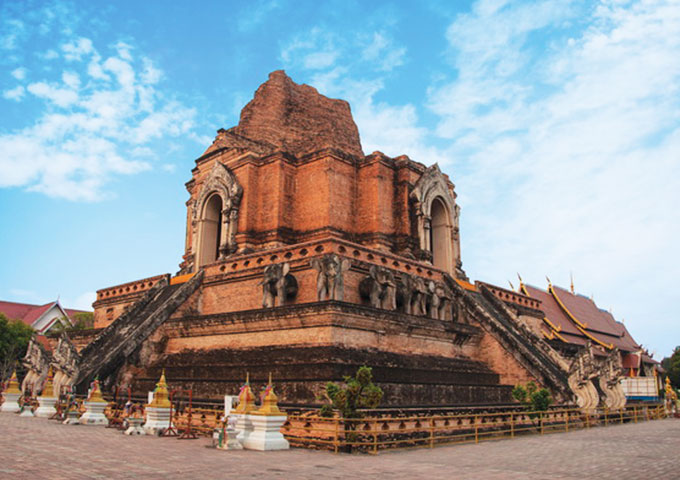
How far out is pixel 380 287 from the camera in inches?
670

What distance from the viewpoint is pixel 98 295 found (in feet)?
82.9

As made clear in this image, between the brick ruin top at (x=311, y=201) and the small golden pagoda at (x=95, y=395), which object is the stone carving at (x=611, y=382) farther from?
the small golden pagoda at (x=95, y=395)

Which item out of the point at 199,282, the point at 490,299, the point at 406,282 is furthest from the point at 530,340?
the point at 199,282

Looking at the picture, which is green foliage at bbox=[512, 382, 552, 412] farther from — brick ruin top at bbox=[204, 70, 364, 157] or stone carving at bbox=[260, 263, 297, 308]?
brick ruin top at bbox=[204, 70, 364, 157]

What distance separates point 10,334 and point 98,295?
42.5ft

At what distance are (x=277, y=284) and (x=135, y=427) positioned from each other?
19.3ft

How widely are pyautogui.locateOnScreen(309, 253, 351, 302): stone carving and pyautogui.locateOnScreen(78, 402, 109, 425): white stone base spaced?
605cm

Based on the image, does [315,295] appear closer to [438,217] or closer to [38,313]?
[438,217]

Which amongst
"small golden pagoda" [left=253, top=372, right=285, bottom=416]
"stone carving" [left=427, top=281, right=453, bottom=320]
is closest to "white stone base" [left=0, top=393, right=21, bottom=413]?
"small golden pagoda" [left=253, top=372, right=285, bottom=416]

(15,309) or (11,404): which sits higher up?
(15,309)

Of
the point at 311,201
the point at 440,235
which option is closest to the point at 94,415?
the point at 311,201

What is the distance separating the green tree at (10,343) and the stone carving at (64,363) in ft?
64.1

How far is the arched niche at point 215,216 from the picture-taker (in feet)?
72.6

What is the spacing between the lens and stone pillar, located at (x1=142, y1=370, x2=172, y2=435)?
1227 cm
